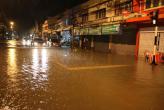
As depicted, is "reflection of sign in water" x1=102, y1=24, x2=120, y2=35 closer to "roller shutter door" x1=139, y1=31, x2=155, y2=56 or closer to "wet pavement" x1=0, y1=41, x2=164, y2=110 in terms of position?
"roller shutter door" x1=139, y1=31, x2=155, y2=56

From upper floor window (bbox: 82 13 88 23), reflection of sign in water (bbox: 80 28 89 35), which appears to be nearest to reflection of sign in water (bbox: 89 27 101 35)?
reflection of sign in water (bbox: 80 28 89 35)

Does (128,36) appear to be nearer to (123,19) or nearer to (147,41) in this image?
(123,19)

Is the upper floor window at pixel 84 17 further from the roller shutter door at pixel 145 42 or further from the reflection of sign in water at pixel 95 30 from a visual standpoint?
the roller shutter door at pixel 145 42

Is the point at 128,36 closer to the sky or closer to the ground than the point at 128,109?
closer to the sky

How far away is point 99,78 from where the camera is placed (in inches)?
484

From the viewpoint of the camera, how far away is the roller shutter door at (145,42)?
942 inches

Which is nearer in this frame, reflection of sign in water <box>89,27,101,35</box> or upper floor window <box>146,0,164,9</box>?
upper floor window <box>146,0,164,9</box>

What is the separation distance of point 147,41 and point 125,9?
5.97 m

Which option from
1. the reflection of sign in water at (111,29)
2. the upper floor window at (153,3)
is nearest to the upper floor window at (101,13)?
the reflection of sign in water at (111,29)

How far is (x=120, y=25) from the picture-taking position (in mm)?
27922

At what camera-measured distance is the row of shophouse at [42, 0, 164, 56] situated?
23672 millimetres

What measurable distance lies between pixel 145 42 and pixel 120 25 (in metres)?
4.19

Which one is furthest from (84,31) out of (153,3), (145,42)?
(153,3)

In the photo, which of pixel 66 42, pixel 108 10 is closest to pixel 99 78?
pixel 108 10
